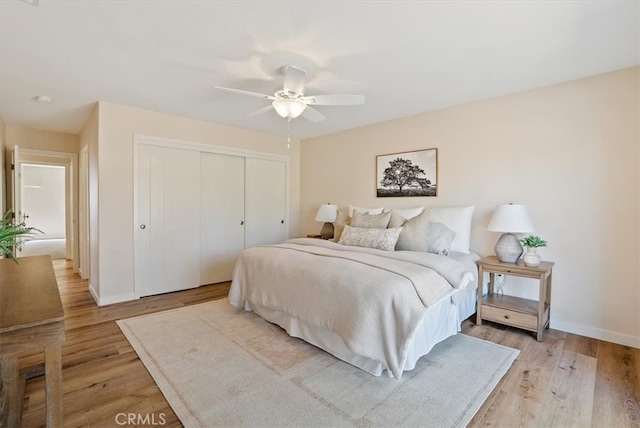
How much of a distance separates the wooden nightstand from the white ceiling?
5.63ft

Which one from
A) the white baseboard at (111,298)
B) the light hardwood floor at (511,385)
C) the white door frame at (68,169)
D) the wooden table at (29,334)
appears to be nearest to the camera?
the wooden table at (29,334)

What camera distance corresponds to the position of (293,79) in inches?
95.3

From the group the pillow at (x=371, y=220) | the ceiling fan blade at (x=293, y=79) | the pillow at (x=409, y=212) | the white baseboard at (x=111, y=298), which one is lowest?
the white baseboard at (x=111, y=298)

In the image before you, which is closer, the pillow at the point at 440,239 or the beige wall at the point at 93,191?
the pillow at the point at 440,239

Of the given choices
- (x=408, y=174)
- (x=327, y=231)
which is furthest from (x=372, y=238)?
(x=327, y=231)

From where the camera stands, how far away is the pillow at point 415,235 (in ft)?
10.0

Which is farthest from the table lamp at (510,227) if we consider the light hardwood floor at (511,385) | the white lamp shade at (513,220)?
the light hardwood floor at (511,385)

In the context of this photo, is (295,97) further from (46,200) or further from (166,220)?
(46,200)

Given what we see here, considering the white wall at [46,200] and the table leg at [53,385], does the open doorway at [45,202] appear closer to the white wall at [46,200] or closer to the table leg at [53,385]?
the white wall at [46,200]

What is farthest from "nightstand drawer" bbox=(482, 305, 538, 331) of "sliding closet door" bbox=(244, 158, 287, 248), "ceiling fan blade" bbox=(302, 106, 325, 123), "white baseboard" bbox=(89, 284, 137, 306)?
"white baseboard" bbox=(89, 284, 137, 306)

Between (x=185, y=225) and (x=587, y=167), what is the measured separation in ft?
15.0

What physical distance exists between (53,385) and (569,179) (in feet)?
12.7

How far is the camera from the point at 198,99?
3.36 meters

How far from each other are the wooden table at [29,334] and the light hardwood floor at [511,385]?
31 centimetres
